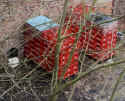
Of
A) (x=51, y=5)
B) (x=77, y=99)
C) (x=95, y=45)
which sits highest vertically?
(x=51, y=5)

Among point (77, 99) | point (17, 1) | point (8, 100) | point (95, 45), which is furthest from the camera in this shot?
point (95, 45)

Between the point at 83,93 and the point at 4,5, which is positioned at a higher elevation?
the point at 4,5

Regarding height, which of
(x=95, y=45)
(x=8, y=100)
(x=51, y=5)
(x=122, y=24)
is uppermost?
(x=51, y=5)

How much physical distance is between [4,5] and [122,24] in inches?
68.5

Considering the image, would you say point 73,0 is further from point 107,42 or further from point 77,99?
point 107,42

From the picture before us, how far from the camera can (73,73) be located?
13.9ft

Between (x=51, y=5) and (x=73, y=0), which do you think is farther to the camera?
(x=51, y=5)

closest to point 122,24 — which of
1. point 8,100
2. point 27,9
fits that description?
point 27,9

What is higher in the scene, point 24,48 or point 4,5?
point 4,5

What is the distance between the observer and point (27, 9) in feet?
9.78

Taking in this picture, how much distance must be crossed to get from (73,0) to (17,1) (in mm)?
734

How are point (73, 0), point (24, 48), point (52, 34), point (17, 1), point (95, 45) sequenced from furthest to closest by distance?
1. point (95, 45)
2. point (24, 48)
3. point (52, 34)
4. point (17, 1)
5. point (73, 0)

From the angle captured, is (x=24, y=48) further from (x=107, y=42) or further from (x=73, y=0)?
(x=73, y=0)

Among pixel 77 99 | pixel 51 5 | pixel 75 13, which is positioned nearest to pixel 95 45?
pixel 77 99
